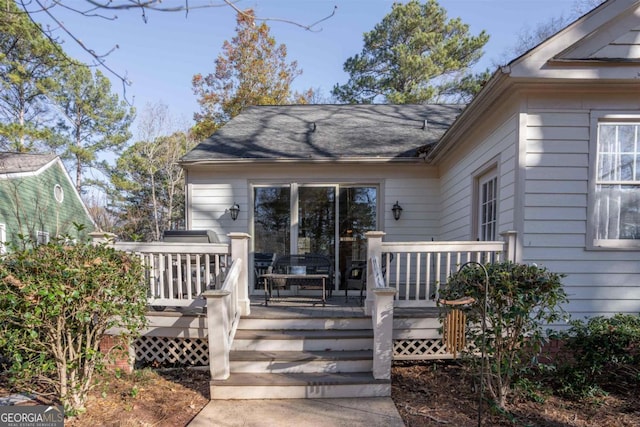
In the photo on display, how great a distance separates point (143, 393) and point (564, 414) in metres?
4.01

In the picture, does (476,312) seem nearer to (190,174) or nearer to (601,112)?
(601,112)

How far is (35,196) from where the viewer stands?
11023 millimetres

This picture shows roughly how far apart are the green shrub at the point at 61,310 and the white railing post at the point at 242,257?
1.13 m

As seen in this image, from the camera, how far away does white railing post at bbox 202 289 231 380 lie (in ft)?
10.5

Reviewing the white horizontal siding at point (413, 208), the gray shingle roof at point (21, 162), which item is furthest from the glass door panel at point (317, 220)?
the gray shingle roof at point (21, 162)

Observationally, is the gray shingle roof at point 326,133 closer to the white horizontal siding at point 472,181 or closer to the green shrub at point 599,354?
the white horizontal siding at point 472,181

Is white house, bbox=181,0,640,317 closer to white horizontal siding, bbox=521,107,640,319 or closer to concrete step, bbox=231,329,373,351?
white horizontal siding, bbox=521,107,640,319

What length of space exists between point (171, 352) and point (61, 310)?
1.55 meters

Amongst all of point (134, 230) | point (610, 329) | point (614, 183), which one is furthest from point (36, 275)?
point (134, 230)

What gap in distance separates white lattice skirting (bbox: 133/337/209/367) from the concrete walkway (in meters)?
1.03

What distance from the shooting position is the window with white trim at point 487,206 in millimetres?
4438

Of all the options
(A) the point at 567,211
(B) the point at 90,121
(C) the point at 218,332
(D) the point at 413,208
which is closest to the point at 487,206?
(A) the point at 567,211

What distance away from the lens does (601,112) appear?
372cm

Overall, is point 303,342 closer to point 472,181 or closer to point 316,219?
point 316,219
